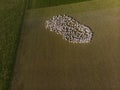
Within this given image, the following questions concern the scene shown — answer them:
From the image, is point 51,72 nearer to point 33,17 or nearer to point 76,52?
point 76,52

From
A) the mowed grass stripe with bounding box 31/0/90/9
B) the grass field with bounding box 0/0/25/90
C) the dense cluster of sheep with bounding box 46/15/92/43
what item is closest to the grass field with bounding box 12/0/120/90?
the dense cluster of sheep with bounding box 46/15/92/43

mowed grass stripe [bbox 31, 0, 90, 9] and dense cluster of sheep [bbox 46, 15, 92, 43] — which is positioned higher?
mowed grass stripe [bbox 31, 0, 90, 9]

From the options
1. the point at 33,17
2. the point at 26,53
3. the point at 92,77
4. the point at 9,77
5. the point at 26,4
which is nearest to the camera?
the point at 92,77

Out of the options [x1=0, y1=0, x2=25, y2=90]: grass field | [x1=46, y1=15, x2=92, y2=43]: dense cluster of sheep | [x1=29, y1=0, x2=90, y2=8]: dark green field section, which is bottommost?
[x1=0, y1=0, x2=25, y2=90]: grass field

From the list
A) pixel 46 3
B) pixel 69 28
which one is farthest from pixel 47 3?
pixel 69 28

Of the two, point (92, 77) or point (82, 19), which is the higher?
point (82, 19)

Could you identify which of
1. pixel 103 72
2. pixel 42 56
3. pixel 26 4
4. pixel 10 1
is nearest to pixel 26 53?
pixel 42 56

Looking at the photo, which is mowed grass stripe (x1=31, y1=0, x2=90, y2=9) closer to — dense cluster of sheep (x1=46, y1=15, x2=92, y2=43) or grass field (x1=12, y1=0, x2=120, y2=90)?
grass field (x1=12, y1=0, x2=120, y2=90)
